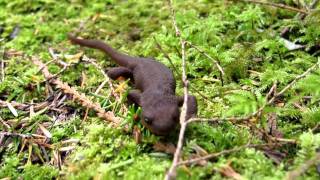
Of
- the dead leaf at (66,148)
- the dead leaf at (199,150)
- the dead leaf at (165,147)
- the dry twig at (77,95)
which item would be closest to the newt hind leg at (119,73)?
the dry twig at (77,95)

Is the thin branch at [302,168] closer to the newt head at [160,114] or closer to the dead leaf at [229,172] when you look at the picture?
the dead leaf at [229,172]

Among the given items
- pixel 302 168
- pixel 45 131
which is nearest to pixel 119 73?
pixel 45 131

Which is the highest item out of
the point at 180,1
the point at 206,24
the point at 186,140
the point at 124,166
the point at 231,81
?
the point at 180,1

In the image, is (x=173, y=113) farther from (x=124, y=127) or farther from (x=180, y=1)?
(x=180, y=1)

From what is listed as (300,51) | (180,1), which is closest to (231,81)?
(300,51)

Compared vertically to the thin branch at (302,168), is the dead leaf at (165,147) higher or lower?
higher

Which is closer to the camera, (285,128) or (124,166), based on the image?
(124,166)
